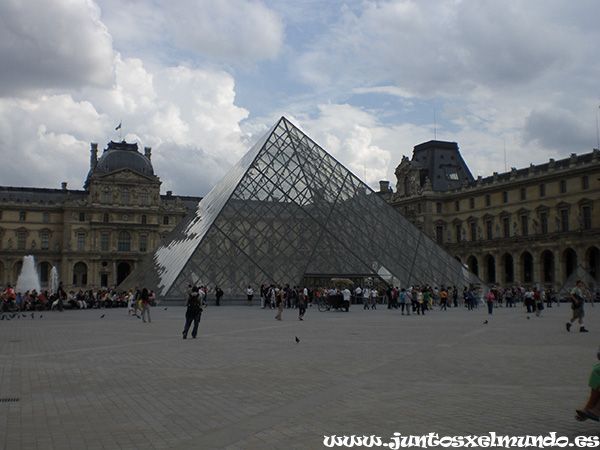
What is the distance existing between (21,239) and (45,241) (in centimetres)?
276

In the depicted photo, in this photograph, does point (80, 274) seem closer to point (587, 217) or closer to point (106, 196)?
point (106, 196)

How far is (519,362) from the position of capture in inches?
351

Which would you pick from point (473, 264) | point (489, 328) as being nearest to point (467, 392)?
point (489, 328)

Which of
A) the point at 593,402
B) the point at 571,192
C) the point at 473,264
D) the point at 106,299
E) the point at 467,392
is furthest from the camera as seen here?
the point at 473,264

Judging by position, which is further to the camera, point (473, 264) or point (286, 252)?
point (473, 264)

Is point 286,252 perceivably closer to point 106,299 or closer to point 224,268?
point 224,268

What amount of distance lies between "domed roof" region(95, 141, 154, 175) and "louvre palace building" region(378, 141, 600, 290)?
32.7 meters

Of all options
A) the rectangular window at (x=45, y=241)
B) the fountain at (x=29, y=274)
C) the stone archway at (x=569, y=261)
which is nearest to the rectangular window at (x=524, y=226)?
the stone archway at (x=569, y=261)

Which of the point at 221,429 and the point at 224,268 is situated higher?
the point at 224,268

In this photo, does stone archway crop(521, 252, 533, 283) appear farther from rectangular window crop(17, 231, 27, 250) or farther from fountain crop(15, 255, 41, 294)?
rectangular window crop(17, 231, 27, 250)

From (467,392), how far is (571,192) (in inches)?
1994

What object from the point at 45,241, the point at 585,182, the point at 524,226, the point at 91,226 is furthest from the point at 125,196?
the point at 585,182

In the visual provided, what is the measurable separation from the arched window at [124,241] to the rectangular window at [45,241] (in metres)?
8.86

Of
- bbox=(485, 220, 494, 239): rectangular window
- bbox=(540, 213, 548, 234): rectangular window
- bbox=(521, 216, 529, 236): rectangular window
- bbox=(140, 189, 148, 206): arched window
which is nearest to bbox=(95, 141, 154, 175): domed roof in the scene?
bbox=(140, 189, 148, 206): arched window
